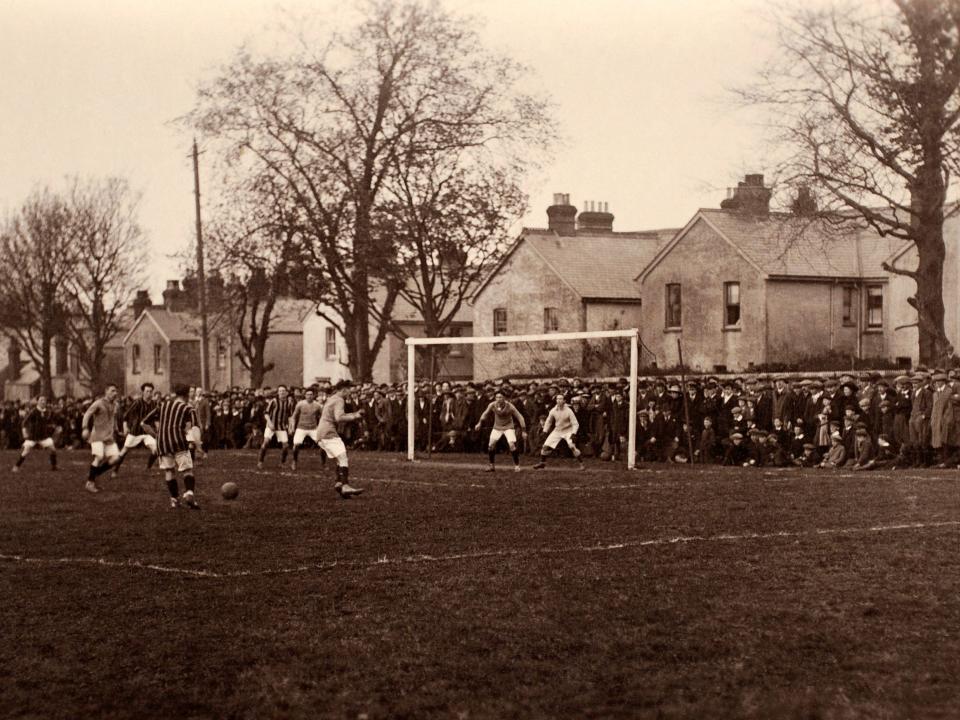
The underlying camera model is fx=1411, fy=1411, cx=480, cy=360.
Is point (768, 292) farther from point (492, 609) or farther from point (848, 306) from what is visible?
point (492, 609)

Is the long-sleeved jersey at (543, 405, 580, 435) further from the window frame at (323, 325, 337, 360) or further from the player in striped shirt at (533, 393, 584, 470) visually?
the window frame at (323, 325, 337, 360)

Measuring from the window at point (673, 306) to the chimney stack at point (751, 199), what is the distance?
3629 millimetres

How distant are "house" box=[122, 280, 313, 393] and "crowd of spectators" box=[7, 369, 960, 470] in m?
36.1

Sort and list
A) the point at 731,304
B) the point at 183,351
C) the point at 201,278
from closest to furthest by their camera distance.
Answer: the point at 201,278 → the point at 731,304 → the point at 183,351

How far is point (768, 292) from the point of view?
A: 47.1 metres

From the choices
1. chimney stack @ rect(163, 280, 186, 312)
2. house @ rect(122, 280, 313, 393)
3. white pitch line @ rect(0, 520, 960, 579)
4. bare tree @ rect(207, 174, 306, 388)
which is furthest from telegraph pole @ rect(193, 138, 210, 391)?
chimney stack @ rect(163, 280, 186, 312)

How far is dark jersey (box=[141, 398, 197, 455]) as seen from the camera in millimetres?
18781

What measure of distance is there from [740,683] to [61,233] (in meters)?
55.3

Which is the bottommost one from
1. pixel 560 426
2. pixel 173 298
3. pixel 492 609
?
pixel 492 609

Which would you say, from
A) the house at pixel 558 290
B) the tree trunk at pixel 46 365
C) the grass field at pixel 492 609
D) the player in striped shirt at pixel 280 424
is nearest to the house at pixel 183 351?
the tree trunk at pixel 46 365

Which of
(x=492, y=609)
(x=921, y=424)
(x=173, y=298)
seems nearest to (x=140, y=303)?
(x=173, y=298)

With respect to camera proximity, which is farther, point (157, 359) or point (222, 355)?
point (157, 359)

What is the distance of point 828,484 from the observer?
824 inches

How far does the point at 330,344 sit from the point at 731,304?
80.4ft
